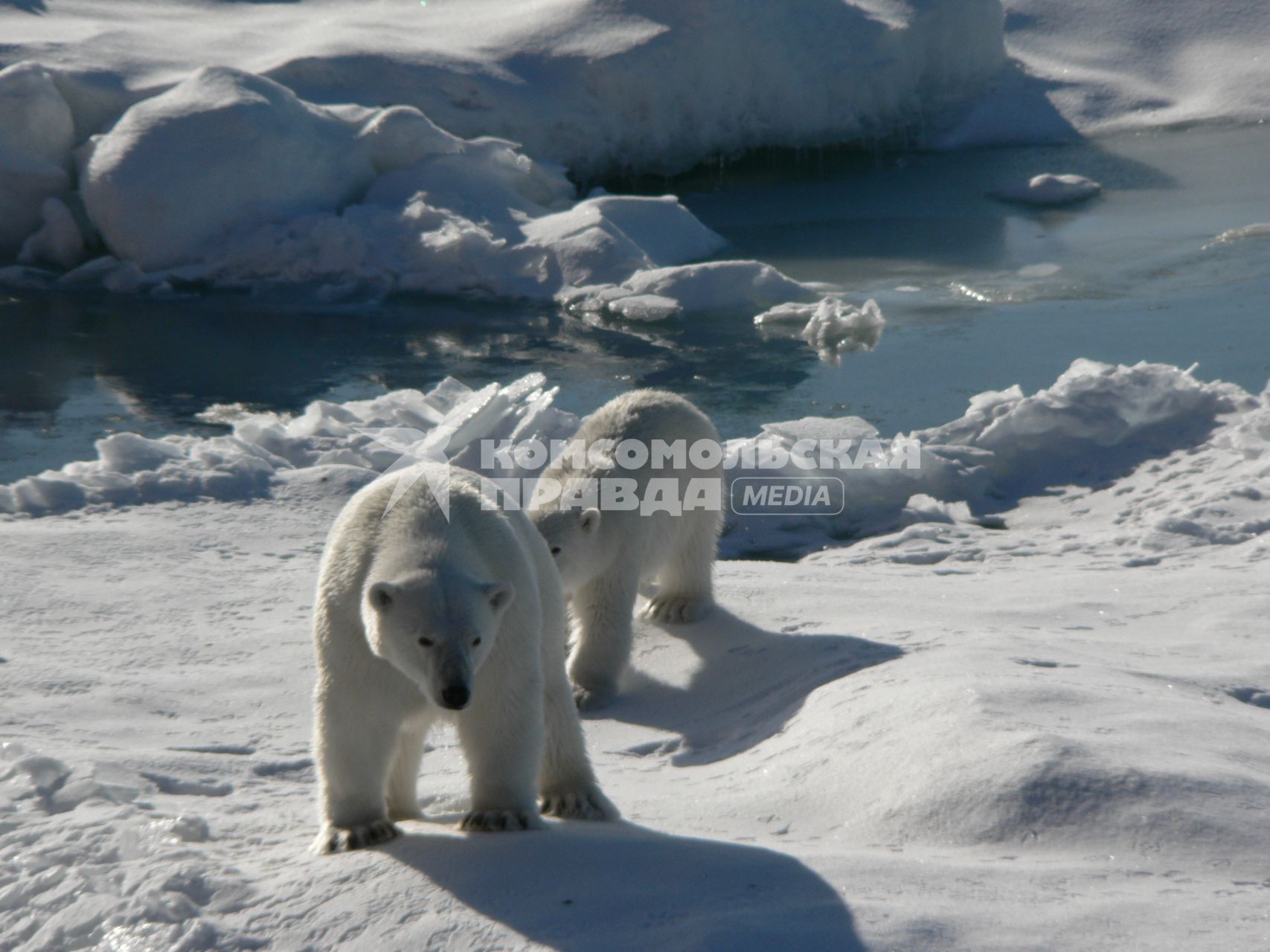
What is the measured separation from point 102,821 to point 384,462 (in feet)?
12.8

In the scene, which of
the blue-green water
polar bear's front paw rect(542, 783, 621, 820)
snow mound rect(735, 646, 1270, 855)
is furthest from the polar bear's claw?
the blue-green water

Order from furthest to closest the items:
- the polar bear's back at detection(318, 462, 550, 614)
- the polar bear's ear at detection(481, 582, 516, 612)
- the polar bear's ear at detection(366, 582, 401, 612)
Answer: the polar bear's back at detection(318, 462, 550, 614) < the polar bear's ear at detection(481, 582, 516, 612) < the polar bear's ear at detection(366, 582, 401, 612)

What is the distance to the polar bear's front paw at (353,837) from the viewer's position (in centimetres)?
266

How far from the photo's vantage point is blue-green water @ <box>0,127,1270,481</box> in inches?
323

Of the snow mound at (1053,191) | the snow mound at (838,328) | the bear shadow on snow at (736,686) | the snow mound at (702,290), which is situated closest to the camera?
the bear shadow on snow at (736,686)

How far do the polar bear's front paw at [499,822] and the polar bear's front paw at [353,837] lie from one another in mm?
163

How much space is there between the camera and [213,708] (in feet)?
12.9

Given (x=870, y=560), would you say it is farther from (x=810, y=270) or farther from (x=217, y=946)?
(x=810, y=270)

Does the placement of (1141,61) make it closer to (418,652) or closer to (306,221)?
(306,221)

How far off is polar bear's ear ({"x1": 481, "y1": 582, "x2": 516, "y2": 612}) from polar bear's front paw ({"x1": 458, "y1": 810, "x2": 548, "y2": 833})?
45 centimetres

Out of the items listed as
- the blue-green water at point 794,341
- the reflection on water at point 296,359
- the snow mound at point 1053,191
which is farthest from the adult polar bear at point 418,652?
the snow mound at point 1053,191

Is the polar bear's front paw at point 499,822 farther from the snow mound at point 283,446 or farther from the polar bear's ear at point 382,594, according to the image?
the snow mound at point 283,446

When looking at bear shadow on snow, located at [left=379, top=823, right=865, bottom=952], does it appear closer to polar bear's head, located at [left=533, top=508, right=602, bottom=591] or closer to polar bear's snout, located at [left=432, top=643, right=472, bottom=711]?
polar bear's snout, located at [left=432, top=643, right=472, bottom=711]

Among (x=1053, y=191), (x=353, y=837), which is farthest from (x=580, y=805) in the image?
(x=1053, y=191)
